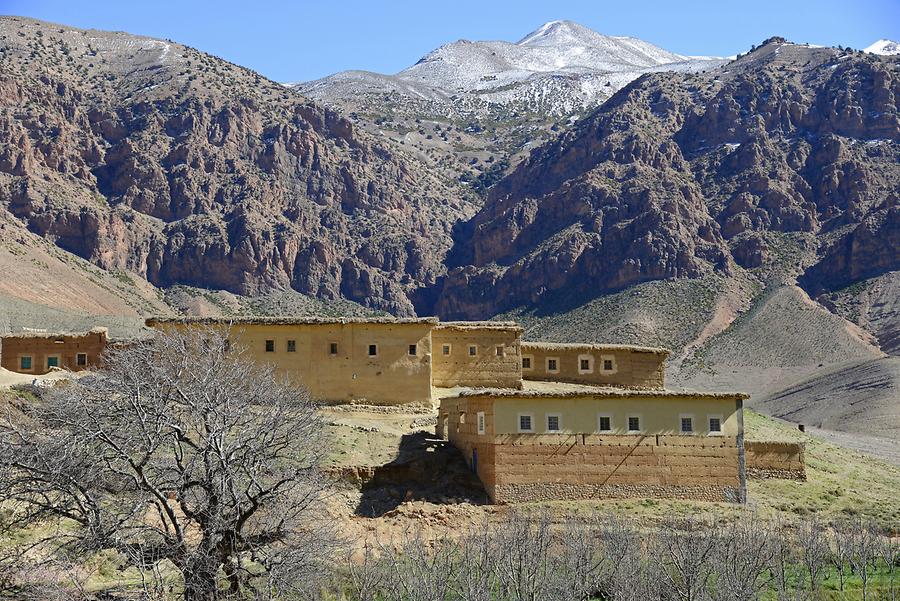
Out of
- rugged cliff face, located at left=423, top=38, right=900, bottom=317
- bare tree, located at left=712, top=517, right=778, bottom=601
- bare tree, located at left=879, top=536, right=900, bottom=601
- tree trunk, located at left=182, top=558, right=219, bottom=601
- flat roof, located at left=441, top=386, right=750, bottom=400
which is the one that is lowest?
bare tree, located at left=879, top=536, right=900, bottom=601

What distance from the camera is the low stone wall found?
128 feet

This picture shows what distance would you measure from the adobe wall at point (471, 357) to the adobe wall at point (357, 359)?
3.19m

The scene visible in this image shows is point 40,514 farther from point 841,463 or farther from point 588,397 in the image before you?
point 841,463

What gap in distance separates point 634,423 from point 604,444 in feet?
4.01

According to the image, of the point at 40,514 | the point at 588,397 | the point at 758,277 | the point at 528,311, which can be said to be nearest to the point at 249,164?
the point at 528,311

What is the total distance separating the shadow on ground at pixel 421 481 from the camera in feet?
111

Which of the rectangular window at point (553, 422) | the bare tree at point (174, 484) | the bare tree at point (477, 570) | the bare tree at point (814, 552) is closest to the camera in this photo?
the bare tree at point (174, 484)

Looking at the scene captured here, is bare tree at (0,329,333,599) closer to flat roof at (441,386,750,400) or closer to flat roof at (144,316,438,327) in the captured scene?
flat roof at (441,386,750,400)

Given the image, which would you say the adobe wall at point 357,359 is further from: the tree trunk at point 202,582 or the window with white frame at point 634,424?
the tree trunk at point 202,582

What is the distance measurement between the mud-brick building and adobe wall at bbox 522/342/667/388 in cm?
1200

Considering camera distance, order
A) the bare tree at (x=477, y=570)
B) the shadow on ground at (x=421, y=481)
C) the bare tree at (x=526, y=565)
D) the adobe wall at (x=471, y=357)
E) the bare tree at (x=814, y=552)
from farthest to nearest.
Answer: the adobe wall at (x=471, y=357), the shadow on ground at (x=421, y=481), the bare tree at (x=814, y=552), the bare tree at (x=526, y=565), the bare tree at (x=477, y=570)

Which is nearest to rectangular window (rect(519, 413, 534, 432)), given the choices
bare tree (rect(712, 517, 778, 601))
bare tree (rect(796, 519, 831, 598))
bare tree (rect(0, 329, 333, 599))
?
bare tree (rect(712, 517, 778, 601))

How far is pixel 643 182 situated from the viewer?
131 metres

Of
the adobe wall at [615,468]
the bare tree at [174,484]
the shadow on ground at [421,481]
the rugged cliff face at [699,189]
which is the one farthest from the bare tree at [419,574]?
the rugged cliff face at [699,189]
